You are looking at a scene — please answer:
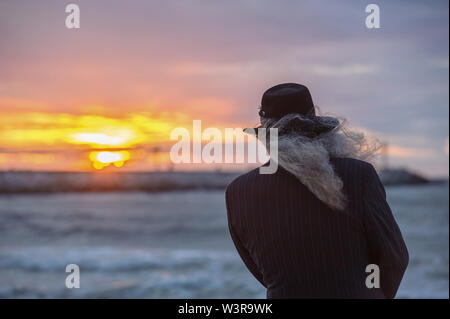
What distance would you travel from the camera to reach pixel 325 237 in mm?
1447

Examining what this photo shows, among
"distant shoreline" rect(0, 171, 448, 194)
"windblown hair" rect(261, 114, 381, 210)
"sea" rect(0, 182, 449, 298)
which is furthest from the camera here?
"distant shoreline" rect(0, 171, 448, 194)

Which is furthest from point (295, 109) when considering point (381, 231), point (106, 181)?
point (106, 181)

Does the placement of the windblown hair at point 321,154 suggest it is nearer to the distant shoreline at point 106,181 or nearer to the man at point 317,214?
the man at point 317,214

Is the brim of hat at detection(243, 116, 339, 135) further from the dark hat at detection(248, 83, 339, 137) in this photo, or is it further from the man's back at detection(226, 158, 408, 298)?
the man's back at detection(226, 158, 408, 298)

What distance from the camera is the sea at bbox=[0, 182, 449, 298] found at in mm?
8827

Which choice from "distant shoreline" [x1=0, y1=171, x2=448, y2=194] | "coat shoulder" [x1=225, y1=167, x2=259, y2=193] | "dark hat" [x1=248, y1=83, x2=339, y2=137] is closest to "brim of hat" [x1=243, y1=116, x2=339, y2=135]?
"dark hat" [x1=248, y1=83, x2=339, y2=137]

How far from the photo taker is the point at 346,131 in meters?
1.59

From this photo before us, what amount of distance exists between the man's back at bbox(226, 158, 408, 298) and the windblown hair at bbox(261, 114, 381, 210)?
0.04 m

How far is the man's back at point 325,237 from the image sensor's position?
1.45 m

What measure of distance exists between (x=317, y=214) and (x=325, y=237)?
6 cm

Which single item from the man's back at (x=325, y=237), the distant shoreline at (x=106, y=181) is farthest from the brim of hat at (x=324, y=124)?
the distant shoreline at (x=106, y=181)
